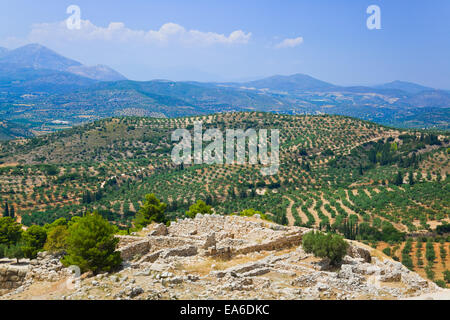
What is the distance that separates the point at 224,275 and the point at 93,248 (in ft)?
22.2

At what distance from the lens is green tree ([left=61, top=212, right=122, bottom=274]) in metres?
17.7

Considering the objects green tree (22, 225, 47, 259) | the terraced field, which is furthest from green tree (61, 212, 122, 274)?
the terraced field

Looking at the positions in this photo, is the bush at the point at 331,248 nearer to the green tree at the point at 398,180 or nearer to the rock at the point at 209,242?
the rock at the point at 209,242

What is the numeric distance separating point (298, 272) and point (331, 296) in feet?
11.7

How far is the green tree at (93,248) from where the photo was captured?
1767 centimetres

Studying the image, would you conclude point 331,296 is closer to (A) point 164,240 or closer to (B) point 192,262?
(B) point 192,262

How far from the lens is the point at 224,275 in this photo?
16125mm

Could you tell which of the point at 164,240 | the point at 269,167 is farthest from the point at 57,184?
the point at 164,240

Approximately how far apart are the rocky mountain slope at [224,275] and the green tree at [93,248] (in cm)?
77

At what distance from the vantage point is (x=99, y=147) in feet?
438

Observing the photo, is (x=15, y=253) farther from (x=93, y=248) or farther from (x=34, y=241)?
(x=93, y=248)

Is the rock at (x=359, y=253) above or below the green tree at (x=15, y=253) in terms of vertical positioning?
above

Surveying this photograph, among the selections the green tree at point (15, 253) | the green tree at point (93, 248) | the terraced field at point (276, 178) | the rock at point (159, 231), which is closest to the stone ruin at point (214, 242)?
the rock at point (159, 231)
